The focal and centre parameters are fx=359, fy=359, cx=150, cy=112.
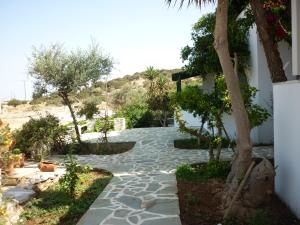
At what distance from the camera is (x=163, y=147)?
576 inches

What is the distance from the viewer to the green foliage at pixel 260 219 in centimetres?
540

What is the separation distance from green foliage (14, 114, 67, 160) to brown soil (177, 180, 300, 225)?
696 centimetres

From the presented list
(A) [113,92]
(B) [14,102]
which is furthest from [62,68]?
(B) [14,102]

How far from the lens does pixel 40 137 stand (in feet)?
→ 44.6

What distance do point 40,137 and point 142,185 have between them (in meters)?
6.41

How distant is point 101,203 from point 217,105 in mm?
4149

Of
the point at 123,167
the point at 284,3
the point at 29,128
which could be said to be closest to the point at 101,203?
the point at 123,167

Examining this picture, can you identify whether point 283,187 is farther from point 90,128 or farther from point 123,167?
point 90,128

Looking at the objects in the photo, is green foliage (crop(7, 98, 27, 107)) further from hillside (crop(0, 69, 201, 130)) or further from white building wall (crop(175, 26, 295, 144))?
white building wall (crop(175, 26, 295, 144))

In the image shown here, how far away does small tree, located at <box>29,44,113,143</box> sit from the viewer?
14.0 metres

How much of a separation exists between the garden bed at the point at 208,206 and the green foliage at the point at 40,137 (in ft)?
21.3

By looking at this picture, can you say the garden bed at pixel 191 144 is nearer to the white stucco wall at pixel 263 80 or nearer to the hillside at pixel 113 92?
the white stucco wall at pixel 263 80

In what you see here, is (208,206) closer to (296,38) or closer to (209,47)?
(296,38)

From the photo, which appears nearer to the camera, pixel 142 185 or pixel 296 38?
pixel 296 38
